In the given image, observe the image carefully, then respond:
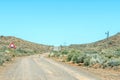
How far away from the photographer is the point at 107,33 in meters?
133

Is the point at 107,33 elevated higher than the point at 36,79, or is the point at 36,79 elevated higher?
the point at 107,33

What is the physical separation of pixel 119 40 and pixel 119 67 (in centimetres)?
10921

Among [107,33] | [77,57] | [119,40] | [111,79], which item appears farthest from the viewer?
[119,40]

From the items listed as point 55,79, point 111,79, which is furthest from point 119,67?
point 55,79

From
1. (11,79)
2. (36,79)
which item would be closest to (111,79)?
(36,79)

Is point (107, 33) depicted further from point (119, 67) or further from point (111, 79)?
point (111, 79)

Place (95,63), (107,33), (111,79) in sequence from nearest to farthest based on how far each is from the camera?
(111,79) → (95,63) → (107,33)

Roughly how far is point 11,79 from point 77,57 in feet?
100

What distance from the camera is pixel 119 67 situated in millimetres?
36062

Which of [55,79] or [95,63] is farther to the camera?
[95,63]

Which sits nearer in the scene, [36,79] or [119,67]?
[36,79]

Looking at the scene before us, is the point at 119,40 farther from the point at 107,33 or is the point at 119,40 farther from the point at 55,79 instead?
the point at 55,79

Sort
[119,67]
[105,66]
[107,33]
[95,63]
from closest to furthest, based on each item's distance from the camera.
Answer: [119,67] → [105,66] → [95,63] → [107,33]

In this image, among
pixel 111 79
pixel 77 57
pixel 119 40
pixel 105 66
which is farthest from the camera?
pixel 119 40
